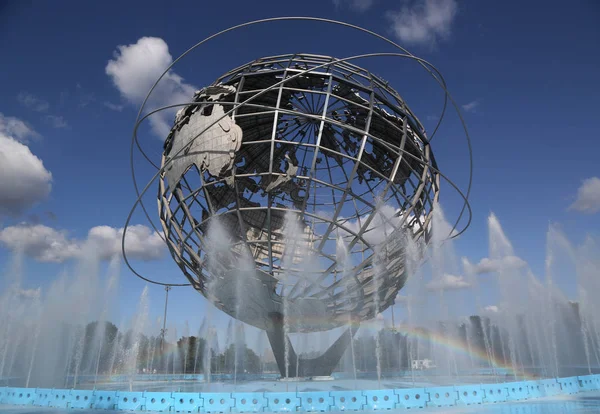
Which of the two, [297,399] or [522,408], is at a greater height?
[297,399]

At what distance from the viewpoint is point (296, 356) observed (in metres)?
14.6

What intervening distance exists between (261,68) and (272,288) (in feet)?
25.4

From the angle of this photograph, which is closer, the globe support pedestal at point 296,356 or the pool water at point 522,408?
the pool water at point 522,408

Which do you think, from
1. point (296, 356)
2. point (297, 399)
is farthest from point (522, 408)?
point (296, 356)

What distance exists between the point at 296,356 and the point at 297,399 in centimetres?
649

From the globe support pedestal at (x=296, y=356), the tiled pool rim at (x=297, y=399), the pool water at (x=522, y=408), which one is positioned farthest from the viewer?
the globe support pedestal at (x=296, y=356)

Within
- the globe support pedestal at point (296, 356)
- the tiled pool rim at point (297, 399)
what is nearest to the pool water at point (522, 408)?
the tiled pool rim at point (297, 399)

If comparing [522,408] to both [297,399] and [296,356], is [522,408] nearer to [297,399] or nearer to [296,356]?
[297,399]

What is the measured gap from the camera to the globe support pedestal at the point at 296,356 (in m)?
14.1

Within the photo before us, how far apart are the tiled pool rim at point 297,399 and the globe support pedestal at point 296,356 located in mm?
5481

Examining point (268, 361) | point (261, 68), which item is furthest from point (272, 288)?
point (268, 361)

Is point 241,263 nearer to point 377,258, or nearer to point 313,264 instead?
point 313,264

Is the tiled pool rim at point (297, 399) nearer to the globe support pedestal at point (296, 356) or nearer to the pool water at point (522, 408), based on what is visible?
the pool water at point (522, 408)

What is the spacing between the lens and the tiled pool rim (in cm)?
824
